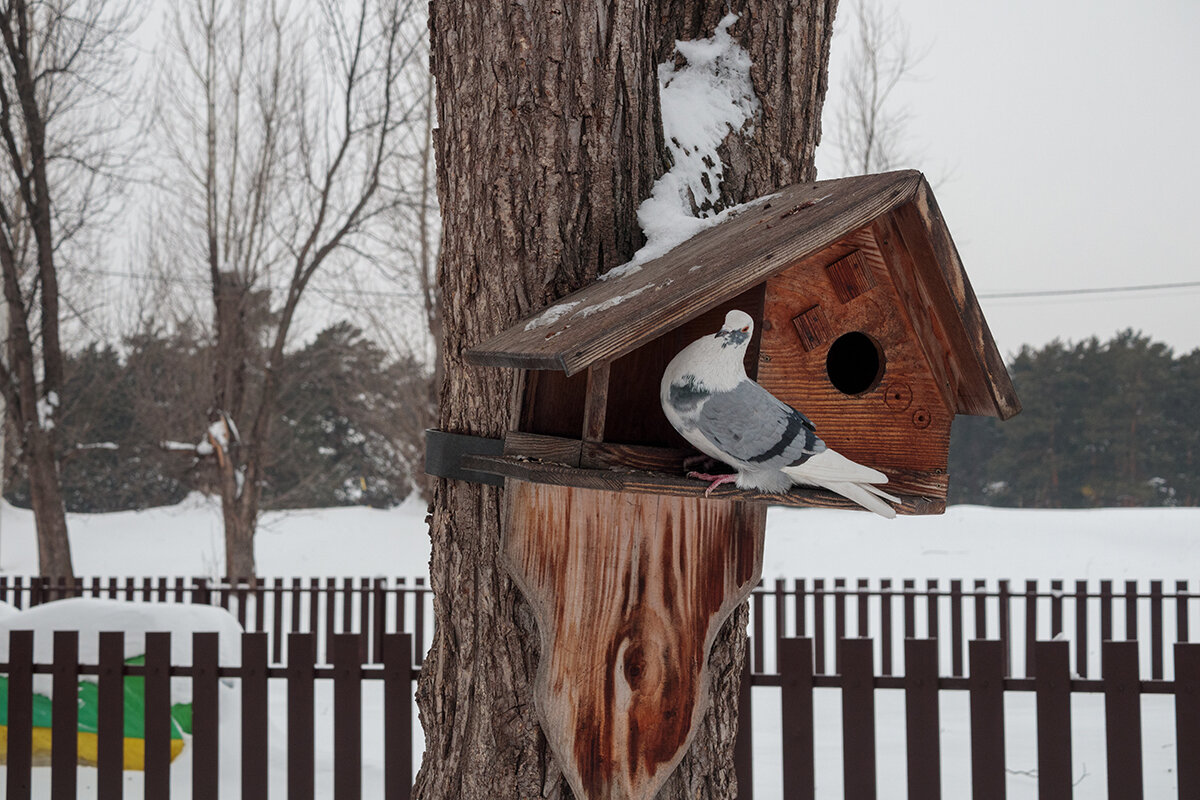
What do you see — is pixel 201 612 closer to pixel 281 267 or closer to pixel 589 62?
pixel 589 62

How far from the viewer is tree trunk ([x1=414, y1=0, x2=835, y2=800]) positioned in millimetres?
2104

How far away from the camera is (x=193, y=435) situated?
1308cm

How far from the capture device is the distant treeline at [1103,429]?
887 inches

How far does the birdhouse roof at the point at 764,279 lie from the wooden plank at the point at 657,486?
212 mm

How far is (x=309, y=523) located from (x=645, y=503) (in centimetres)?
1913

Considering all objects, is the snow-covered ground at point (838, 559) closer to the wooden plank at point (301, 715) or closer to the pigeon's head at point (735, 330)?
the wooden plank at point (301, 715)

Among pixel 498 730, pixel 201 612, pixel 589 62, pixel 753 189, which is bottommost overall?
pixel 201 612

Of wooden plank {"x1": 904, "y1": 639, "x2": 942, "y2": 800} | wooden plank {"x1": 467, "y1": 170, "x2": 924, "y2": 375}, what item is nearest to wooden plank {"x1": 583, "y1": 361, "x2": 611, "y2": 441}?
wooden plank {"x1": 467, "y1": 170, "x2": 924, "y2": 375}

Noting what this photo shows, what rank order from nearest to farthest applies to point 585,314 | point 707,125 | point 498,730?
point 585,314 → point 498,730 → point 707,125

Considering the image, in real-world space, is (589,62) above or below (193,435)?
above

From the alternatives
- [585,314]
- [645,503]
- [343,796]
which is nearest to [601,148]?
[585,314]

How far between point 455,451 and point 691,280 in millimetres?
770

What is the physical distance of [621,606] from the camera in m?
1.83

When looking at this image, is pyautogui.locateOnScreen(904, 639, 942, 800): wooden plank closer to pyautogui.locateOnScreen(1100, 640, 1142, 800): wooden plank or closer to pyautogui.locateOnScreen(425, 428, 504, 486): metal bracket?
pyautogui.locateOnScreen(1100, 640, 1142, 800): wooden plank
